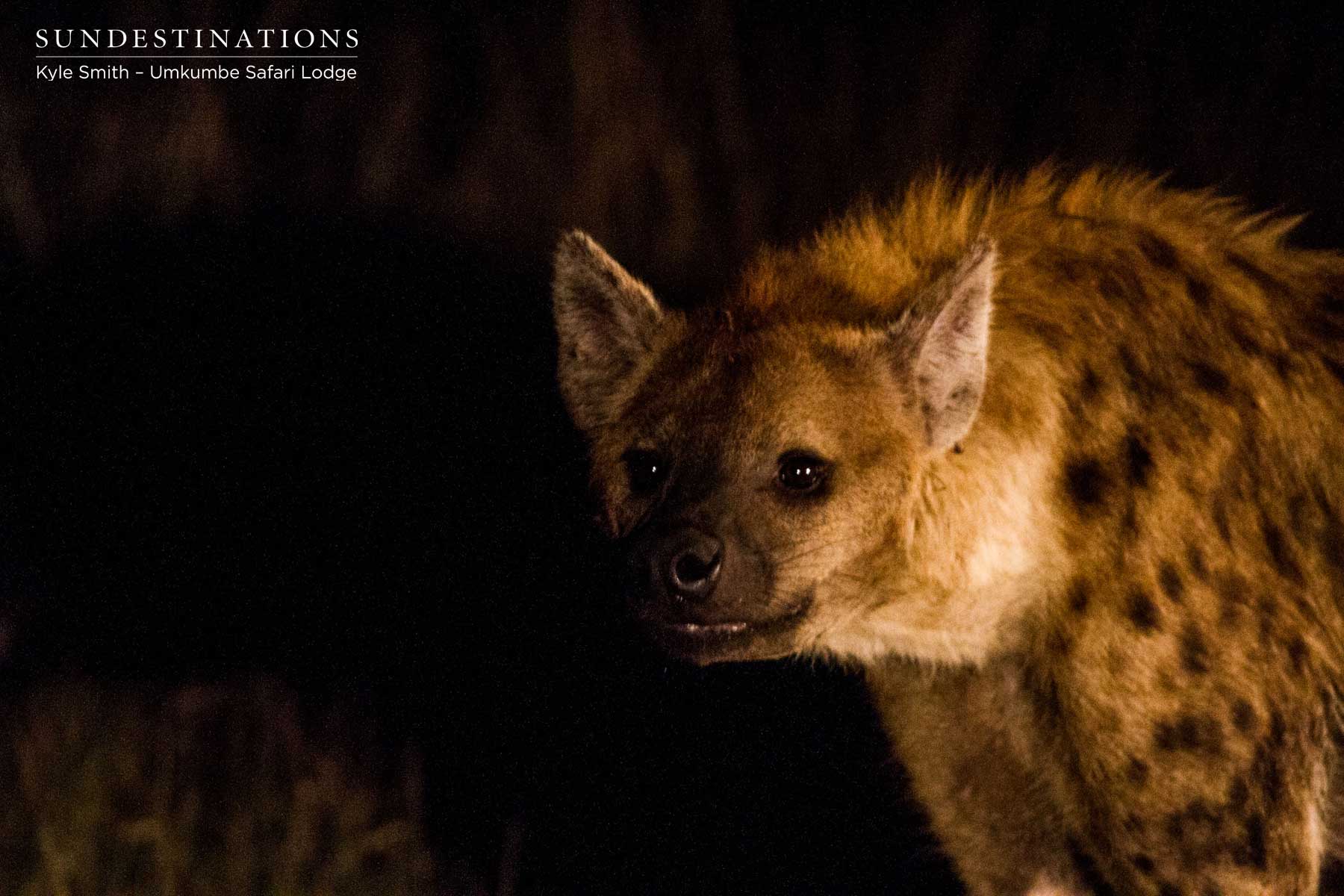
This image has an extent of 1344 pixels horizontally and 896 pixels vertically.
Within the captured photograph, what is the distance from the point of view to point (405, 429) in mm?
4090

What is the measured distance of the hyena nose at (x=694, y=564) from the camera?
7.86ft

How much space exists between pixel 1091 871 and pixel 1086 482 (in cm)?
61

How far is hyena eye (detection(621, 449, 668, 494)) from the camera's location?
258 centimetres

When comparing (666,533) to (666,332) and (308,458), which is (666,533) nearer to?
(666,332)

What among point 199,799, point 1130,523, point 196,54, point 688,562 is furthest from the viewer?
point 196,54

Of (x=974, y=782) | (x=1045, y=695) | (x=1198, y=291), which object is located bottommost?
(x=974, y=782)

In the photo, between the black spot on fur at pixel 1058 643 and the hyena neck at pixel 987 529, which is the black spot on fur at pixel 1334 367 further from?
the black spot on fur at pixel 1058 643

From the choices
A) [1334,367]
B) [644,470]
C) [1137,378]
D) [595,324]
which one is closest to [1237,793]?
[1137,378]

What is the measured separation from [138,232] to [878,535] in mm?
2101

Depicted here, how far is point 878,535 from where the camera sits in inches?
100

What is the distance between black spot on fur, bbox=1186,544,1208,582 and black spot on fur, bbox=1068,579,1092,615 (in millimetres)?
150

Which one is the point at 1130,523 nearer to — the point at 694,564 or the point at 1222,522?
the point at 1222,522

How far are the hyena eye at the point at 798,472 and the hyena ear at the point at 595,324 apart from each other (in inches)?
14.3

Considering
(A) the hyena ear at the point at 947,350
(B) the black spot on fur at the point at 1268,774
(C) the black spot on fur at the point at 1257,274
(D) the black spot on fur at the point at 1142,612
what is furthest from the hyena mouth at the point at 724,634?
(C) the black spot on fur at the point at 1257,274
